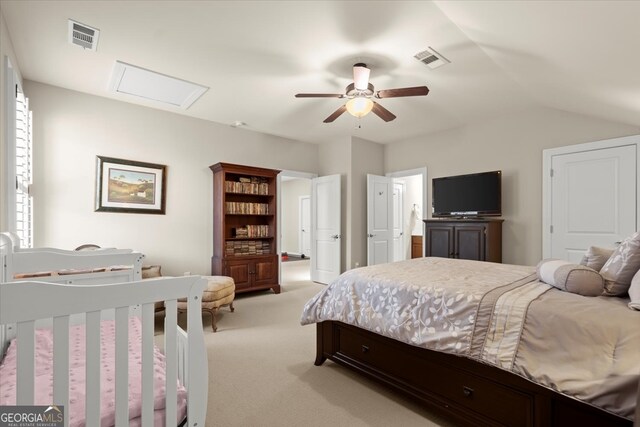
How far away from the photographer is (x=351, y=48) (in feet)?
8.96

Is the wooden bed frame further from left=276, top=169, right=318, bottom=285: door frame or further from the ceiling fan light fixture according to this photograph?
left=276, top=169, right=318, bottom=285: door frame

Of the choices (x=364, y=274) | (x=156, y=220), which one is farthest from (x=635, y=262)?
(x=156, y=220)

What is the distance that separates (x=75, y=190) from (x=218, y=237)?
1.83 metres

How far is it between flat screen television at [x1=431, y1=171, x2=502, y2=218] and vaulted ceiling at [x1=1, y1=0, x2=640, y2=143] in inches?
42.9

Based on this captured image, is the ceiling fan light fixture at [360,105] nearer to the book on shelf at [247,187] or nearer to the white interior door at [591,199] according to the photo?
the book on shelf at [247,187]

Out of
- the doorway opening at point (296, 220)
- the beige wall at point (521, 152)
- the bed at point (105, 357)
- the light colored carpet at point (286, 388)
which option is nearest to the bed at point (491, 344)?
the light colored carpet at point (286, 388)

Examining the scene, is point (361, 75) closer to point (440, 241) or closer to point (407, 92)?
point (407, 92)

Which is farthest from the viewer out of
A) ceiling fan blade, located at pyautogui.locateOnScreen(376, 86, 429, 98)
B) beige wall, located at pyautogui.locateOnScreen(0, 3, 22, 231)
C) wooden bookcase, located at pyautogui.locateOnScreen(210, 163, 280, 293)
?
wooden bookcase, located at pyautogui.locateOnScreen(210, 163, 280, 293)

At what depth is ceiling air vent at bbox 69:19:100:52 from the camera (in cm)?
246

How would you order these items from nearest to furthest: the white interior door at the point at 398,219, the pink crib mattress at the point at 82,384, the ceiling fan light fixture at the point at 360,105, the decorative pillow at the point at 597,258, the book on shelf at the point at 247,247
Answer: the pink crib mattress at the point at 82,384, the decorative pillow at the point at 597,258, the ceiling fan light fixture at the point at 360,105, the book on shelf at the point at 247,247, the white interior door at the point at 398,219

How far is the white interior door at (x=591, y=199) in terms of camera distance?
3527mm

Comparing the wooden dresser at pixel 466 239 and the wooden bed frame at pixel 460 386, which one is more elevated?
the wooden dresser at pixel 466 239

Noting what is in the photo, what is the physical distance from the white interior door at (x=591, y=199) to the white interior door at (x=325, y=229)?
319 centimetres

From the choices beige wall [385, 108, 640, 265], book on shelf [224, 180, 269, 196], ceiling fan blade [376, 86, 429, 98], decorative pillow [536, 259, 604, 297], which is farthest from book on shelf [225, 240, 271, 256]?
decorative pillow [536, 259, 604, 297]
